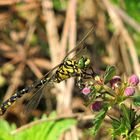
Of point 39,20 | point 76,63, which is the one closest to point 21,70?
point 39,20

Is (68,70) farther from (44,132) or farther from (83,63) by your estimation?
(44,132)

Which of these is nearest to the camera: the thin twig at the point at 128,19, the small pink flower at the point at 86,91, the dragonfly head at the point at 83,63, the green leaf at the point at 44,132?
the small pink flower at the point at 86,91

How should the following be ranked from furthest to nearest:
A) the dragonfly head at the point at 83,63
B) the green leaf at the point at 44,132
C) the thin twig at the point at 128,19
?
1. the thin twig at the point at 128,19
2. the green leaf at the point at 44,132
3. the dragonfly head at the point at 83,63

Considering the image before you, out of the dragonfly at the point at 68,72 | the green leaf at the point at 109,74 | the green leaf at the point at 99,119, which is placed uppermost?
the dragonfly at the point at 68,72

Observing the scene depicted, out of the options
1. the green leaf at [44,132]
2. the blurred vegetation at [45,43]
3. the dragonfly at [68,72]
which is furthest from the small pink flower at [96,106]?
the blurred vegetation at [45,43]

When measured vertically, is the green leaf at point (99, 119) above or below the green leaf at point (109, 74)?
below

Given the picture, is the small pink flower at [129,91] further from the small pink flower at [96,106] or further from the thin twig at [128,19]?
the thin twig at [128,19]

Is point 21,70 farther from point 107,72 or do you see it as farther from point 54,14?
point 107,72

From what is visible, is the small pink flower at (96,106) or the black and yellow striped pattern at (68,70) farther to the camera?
the black and yellow striped pattern at (68,70)

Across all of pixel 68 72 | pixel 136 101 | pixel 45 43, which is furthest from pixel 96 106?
pixel 45 43
